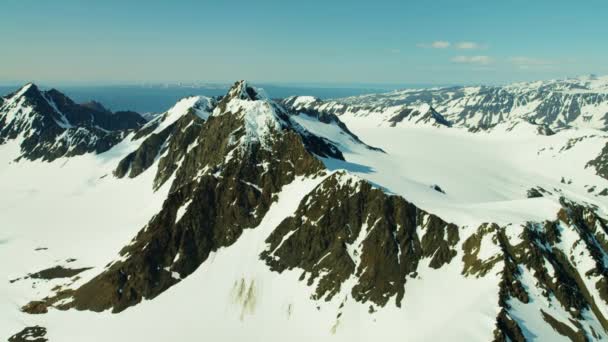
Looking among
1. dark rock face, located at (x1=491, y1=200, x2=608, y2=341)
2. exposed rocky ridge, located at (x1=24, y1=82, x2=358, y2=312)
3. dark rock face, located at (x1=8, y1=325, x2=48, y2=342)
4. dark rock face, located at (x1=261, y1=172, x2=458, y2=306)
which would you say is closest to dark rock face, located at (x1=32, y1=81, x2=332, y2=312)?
exposed rocky ridge, located at (x1=24, y1=82, x2=358, y2=312)

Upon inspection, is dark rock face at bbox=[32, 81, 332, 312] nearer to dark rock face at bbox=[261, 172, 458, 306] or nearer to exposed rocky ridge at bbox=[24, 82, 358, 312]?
exposed rocky ridge at bbox=[24, 82, 358, 312]

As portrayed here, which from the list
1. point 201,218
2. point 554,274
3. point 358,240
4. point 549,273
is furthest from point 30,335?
point 554,274

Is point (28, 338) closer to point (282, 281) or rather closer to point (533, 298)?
point (282, 281)

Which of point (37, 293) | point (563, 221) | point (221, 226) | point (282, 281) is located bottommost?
point (37, 293)

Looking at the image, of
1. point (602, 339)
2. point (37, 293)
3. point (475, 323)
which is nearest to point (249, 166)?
point (37, 293)

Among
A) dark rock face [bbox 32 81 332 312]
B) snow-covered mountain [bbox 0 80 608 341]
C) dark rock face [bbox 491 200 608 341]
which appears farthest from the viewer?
dark rock face [bbox 32 81 332 312]

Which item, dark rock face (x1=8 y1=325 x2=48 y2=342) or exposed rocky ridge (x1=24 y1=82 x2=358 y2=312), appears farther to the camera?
exposed rocky ridge (x1=24 y1=82 x2=358 y2=312)

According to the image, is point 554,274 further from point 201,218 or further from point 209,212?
point 201,218

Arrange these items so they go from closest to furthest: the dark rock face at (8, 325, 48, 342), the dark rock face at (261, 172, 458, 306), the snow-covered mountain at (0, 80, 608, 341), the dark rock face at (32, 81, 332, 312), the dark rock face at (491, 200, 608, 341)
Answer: the dark rock face at (491, 200, 608, 341) < the snow-covered mountain at (0, 80, 608, 341) < the dark rock face at (8, 325, 48, 342) < the dark rock face at (261, 172, 458, 306) < the dark rock face at (32, 81, 332, 312)
